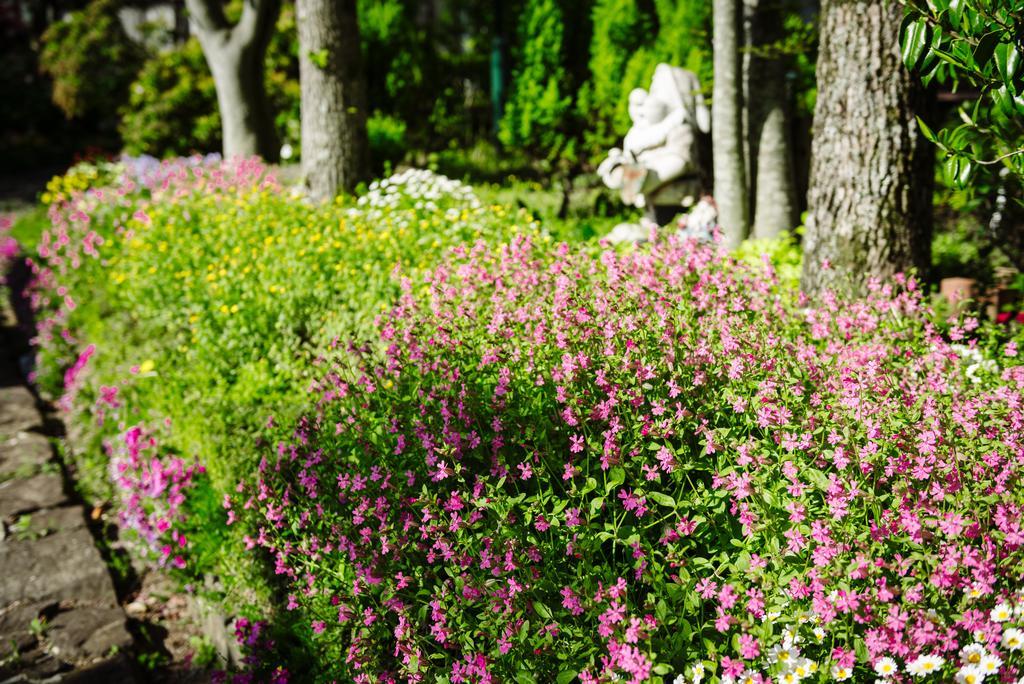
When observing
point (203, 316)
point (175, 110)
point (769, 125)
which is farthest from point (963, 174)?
point (175, 110)

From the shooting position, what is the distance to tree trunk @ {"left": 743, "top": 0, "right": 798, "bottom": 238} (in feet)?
19.5

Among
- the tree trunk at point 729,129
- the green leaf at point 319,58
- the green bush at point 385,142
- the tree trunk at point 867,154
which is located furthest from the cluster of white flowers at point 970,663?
the green bush at point 385,142

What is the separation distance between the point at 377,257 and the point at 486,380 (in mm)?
2652

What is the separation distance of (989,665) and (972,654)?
38mm

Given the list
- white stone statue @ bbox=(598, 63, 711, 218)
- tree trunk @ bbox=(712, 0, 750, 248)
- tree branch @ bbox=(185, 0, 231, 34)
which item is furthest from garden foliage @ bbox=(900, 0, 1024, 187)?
tree branch @ bbox=(185, 0, 231, 34)

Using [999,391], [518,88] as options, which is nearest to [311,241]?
[999,391]

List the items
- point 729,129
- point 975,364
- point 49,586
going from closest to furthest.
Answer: point 975,364 → point 49,586 → point 729,129

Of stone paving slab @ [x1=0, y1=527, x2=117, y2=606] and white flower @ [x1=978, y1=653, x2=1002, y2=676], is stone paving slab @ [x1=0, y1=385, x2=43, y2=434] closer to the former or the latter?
stone paving slab @ [x1=0, y1=527, x2=117, y2=606]

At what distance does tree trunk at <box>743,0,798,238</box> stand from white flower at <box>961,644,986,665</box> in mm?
4218

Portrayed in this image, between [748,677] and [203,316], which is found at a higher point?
[203,316]

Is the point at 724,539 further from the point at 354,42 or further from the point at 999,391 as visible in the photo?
the point at 354,42

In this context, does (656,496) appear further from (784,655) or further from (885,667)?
(885,667)

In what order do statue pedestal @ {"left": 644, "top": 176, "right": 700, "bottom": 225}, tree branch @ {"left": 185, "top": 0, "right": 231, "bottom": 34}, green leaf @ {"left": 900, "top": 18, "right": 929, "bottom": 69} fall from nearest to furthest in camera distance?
green leaf @ {"left": 900, "top": 18, "right": 929, "bottom": 69} < statue pedestal @ {"left": 644, "top": 176, "right": 700, "bottom": 225} < tree branch @ {"left": 185, "top": 0, "right": 231, "bottom": 34}

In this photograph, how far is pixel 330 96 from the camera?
7730 mm
